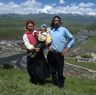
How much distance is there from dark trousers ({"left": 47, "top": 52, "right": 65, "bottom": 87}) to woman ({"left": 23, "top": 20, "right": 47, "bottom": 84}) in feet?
0.70

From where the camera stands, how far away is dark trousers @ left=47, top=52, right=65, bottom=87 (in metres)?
9.98

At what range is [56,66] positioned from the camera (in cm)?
1009

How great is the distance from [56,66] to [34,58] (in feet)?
2.41

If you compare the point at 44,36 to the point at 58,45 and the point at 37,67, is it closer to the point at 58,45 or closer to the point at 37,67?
the point at 58,45

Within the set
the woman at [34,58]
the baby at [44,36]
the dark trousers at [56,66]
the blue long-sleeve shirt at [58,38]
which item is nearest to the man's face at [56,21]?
the blue long-sleeve shirt at [58,38]

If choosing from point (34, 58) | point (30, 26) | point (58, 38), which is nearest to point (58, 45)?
point (58, 38)

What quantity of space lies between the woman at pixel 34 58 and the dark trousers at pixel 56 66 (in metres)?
0.21

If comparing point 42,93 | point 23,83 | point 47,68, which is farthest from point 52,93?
point 47,68

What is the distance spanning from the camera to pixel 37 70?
389 inches

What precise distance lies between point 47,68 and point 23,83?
118cm

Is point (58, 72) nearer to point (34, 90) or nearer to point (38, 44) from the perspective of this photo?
point (38, 44)

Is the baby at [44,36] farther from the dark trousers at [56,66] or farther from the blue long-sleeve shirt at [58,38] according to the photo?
the dark trousers at [56,66]

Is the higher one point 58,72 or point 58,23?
point 58,23

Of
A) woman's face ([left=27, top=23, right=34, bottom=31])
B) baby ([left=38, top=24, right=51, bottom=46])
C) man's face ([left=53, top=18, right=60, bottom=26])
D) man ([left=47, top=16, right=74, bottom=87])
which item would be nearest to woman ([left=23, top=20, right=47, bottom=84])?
woman's face ([left=27, top=23, right=34, bottom=31])
